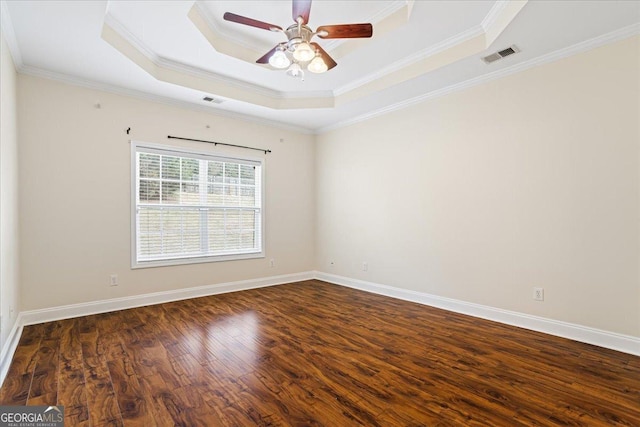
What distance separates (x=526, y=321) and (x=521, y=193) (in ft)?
4.44

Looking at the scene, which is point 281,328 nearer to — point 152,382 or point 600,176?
Answer: point 152,382

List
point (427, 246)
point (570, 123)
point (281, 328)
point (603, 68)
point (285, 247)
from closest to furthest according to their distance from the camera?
point (603, 68) < point (570, 123) < point (281, 328) < point (427, 246) < point (285, 247)

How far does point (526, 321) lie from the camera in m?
3.37

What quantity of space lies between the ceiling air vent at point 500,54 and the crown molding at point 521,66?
30cm

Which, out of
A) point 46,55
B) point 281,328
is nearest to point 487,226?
point 281,328

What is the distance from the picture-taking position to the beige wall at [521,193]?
2.84 metres

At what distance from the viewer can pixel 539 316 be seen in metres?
3.29

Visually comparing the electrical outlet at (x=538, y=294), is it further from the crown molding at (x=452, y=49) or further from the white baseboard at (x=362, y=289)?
the crown molding at (x=452, y=49)

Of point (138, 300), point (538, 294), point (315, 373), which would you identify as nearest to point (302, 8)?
point (315, 373)

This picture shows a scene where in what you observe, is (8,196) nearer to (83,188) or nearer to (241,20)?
(83,188)

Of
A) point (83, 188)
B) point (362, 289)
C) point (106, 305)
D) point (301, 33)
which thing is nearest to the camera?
point (301, 33)

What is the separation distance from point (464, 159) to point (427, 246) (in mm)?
1213

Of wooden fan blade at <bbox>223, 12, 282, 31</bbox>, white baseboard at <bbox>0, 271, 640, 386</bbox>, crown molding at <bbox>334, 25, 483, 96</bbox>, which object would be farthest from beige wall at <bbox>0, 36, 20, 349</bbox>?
crown molding at <bbox>334, 25, 483, 96</bbox>

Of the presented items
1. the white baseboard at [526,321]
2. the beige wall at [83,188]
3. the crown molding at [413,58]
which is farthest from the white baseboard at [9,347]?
the crown molding at [413,58]
